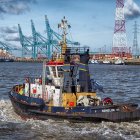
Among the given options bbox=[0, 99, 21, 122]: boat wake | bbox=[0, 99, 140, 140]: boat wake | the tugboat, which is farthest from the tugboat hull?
bbox=[0, 99, 21, 122]: boat wake

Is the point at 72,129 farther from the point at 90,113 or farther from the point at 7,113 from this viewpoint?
the point at 7,113

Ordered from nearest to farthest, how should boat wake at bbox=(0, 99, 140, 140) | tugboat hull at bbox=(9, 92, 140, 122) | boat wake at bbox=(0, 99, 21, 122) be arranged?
boat wake at bbox=(0, 99, 140, 140), tugboat hull at bbox=(9, 92, 140, 122), boat wake at bbox=(0, 99, 21, 122)

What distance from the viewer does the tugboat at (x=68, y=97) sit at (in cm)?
2689

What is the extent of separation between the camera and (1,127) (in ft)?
89.7

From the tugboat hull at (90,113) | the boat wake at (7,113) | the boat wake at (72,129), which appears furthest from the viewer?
the boat wake at (7,113)

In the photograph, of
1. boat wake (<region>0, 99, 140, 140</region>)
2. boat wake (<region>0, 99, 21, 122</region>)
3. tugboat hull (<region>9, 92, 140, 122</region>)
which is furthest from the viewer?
boat wake (<region>0, 99, 21, 122</region>)

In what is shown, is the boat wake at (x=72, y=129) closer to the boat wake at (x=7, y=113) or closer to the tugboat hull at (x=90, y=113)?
the tugboat hull at (x=90, y=113)

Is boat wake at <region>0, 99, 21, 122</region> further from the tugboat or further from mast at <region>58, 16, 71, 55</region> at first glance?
mast at <region>58, 16, 71, 55</region>

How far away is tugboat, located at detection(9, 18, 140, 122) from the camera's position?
2689cm

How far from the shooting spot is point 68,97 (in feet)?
94.7

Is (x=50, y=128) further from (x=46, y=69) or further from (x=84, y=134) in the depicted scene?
(x=46, y=69)

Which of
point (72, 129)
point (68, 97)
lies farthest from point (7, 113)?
point (72, 129)

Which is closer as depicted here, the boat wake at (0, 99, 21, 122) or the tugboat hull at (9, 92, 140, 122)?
the tugboat hull at (9, 92, 140, 122)

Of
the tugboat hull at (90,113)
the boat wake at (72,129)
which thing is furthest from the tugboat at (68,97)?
the boat wake at (72,129)
